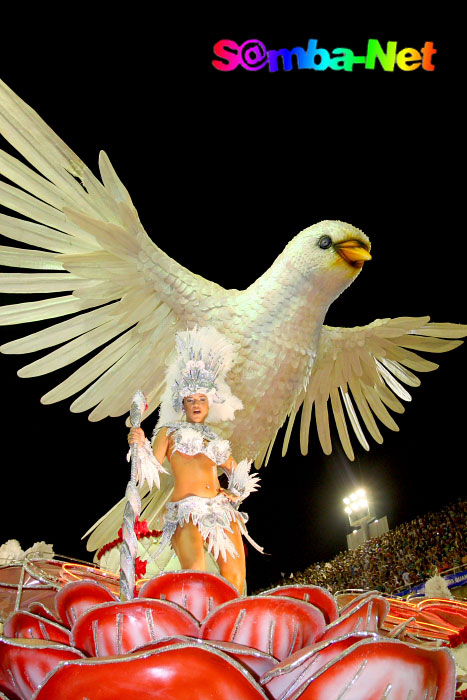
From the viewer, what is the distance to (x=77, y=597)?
77cm

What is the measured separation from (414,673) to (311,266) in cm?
259

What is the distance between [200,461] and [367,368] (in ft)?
6.24

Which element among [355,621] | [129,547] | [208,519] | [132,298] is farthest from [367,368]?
[355,621]

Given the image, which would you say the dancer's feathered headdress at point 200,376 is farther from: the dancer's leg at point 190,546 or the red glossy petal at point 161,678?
the red glossy petal at point 161,678

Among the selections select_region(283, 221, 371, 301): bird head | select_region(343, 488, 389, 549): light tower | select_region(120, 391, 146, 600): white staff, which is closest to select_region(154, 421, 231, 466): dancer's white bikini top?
select_region(120, 391, 146, 600): white staff

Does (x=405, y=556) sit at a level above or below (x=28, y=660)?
below

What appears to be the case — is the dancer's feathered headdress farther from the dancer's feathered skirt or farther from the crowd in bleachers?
the crowd in bleachers

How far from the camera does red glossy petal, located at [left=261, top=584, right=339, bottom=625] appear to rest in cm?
74

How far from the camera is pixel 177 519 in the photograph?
7.14ft

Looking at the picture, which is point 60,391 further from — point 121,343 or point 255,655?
point 255,655

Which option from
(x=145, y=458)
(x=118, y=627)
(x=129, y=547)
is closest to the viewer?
(x=118, y=627)

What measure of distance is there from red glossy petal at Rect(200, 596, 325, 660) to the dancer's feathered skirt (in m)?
1.50

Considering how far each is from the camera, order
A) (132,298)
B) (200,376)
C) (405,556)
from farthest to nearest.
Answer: (405,556)
(132,298)
(200,376)

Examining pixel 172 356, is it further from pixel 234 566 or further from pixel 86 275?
pixel 234 566
